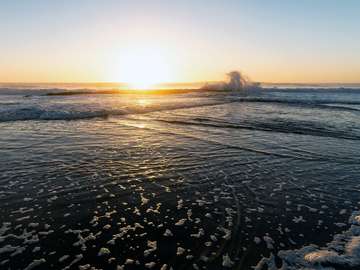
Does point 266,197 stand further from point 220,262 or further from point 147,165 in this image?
point 147,165

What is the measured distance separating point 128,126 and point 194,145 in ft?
19.5

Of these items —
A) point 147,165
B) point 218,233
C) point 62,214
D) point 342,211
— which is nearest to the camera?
point 218,233

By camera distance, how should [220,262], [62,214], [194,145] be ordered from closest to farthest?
[220,262], [62,214], [194,145]

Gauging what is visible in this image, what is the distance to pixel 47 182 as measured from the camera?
7.12 metres

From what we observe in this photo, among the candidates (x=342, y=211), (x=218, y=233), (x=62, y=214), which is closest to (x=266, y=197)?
(x=342, y=211)

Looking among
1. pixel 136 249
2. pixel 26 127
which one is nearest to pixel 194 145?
pixel 136 249

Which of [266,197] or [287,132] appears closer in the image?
[266,197]

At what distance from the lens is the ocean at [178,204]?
4.41 metres

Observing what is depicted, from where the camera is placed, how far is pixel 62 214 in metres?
5.56

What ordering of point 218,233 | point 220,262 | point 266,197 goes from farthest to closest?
point 266,197 → point 218,233 → point 220,262

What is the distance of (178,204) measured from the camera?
243 inches

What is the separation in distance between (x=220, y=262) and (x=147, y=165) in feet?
16.0

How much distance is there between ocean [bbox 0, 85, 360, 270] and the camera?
173 inches

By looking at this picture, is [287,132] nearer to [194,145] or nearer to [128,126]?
[194,145]
